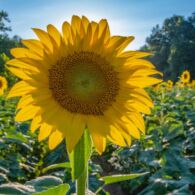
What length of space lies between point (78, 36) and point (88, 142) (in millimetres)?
373

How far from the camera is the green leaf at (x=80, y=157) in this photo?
1390mm

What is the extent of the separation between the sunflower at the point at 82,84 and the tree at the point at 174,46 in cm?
3760

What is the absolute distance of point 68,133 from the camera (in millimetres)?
1580

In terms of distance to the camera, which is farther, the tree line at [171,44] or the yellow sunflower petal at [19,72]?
the tree line at [171,44]

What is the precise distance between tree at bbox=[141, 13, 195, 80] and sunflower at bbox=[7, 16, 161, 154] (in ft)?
123

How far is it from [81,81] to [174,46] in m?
44.7

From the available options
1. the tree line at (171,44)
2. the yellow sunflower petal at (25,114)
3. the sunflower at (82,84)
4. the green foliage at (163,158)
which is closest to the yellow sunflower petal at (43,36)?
A: the sunflower at (82,84)

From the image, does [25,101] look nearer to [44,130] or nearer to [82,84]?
[44,130]

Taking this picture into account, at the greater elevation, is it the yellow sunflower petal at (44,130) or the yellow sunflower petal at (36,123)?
the yellow sunflower petal at (36,123)

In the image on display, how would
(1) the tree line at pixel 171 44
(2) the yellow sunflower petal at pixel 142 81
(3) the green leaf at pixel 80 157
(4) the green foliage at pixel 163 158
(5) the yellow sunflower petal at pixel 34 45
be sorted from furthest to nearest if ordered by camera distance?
(1) the tree line at pixel 171 44, (4) the green foliage at pixel 163 158, (2) the yellow sunflower petal at pixel 142 81, (5) the yellow sunflower petal at pixel 34 45, (3) the green leaf at pixel 80 157

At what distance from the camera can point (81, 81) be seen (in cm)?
170

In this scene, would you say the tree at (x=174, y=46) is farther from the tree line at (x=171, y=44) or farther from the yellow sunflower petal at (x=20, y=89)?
the yellow sunflower petal at (x=20, y=89)

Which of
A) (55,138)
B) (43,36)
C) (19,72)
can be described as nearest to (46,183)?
(55,138)

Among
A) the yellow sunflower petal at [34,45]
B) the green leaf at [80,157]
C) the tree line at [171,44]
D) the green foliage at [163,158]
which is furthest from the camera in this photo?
the tree line at [171,44]
